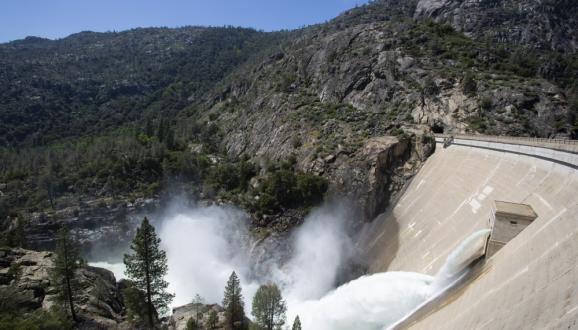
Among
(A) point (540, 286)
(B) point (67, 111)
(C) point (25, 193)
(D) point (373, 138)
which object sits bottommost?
(A) point (540, 286)

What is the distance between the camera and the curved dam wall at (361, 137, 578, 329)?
15.3 metres

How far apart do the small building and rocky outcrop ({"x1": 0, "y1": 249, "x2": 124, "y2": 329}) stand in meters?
29.1

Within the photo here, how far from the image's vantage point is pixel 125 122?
6314 inches

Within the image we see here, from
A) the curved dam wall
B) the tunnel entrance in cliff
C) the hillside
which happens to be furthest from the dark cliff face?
the curved dam wall

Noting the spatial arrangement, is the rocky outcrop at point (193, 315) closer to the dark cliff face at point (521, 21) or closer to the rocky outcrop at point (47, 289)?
the rocky outcrop at point (47, 289)

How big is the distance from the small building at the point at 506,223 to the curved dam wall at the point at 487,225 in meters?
0.56

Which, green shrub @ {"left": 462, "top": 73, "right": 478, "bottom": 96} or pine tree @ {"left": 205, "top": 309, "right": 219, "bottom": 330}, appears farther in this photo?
green shrub @ {"left": 462, "top": 73, "right": 478, "bottom": 96}

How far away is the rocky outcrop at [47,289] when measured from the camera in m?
28.7

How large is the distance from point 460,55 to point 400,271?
186 feet

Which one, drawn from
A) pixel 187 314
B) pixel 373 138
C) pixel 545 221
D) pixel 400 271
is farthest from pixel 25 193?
pixel 545 221

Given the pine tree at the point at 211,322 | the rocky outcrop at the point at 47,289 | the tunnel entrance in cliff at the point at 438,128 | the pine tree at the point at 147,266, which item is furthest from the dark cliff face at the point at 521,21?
the rocky outcrop at the point at 47,289

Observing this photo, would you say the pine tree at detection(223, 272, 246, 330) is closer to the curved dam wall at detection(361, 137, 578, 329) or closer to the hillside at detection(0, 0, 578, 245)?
the curved dam wall at detection(361, 137, 578, 329)

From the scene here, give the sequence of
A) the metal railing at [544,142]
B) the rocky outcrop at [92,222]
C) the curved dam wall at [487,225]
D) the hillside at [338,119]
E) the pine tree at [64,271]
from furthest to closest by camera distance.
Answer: the rocky outcrop at [92,222]
the hillside at [338,119]
the pine tree at [64,271]
the metal railing at [544,142]
the curved dam wall at [487,225]

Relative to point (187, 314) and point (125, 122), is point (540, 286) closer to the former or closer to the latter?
point (187, 314)
